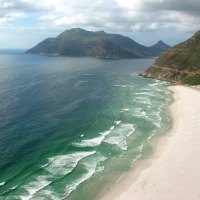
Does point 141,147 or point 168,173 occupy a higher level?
point 141,147

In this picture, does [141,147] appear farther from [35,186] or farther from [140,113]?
[140,113]

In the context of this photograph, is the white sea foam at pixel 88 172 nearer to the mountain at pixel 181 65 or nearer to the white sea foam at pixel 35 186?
the white sea foam at pixel 35 186

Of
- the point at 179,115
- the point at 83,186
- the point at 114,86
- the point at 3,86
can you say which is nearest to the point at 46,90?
the point at 3,86

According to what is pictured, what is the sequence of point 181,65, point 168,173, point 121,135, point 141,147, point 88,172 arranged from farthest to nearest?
point 181,65
point 121,135
point 141,147
point 88,172
point 168,173

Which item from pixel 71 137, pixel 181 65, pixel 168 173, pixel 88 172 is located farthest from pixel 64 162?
pixel 181 65

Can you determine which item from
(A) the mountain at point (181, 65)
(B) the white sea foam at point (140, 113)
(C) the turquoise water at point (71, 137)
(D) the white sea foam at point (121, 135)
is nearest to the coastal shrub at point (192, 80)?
(A) the mountain at point (181, 65)

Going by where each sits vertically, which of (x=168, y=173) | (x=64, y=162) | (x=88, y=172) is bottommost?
(x=88, y=172)

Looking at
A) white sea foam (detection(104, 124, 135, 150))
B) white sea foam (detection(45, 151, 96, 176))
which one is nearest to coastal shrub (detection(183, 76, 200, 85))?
white sea foam (detection(104, 124, 135, 150))
